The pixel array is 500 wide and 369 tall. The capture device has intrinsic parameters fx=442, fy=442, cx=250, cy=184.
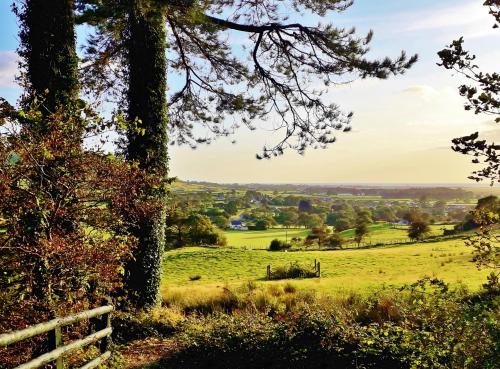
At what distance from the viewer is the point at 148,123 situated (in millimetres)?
11539

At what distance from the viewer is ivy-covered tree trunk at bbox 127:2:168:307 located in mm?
11234

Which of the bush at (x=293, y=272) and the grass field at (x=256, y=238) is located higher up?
the bush at (x=293, y=272)

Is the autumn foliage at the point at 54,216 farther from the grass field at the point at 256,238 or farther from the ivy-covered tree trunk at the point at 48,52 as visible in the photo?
the grass field at the point at 256,238

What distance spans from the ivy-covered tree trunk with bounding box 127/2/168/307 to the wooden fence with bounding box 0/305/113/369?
4.51 metres

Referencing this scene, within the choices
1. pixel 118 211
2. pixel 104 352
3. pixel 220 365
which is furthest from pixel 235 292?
pixel 118 211

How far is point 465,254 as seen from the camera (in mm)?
38250

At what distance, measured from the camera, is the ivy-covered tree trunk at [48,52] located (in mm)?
9250

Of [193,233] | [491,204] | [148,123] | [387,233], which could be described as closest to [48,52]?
[148,123]

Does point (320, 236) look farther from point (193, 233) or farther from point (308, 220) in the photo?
point (308, 220)

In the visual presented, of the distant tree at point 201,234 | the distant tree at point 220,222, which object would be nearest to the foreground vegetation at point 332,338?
the distant tree at point 201,234

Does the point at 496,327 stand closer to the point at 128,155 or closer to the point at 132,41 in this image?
the point at 128,155

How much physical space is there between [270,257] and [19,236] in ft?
129

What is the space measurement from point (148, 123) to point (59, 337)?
7.36 m

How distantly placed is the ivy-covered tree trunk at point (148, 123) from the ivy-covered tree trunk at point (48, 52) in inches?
83.3
